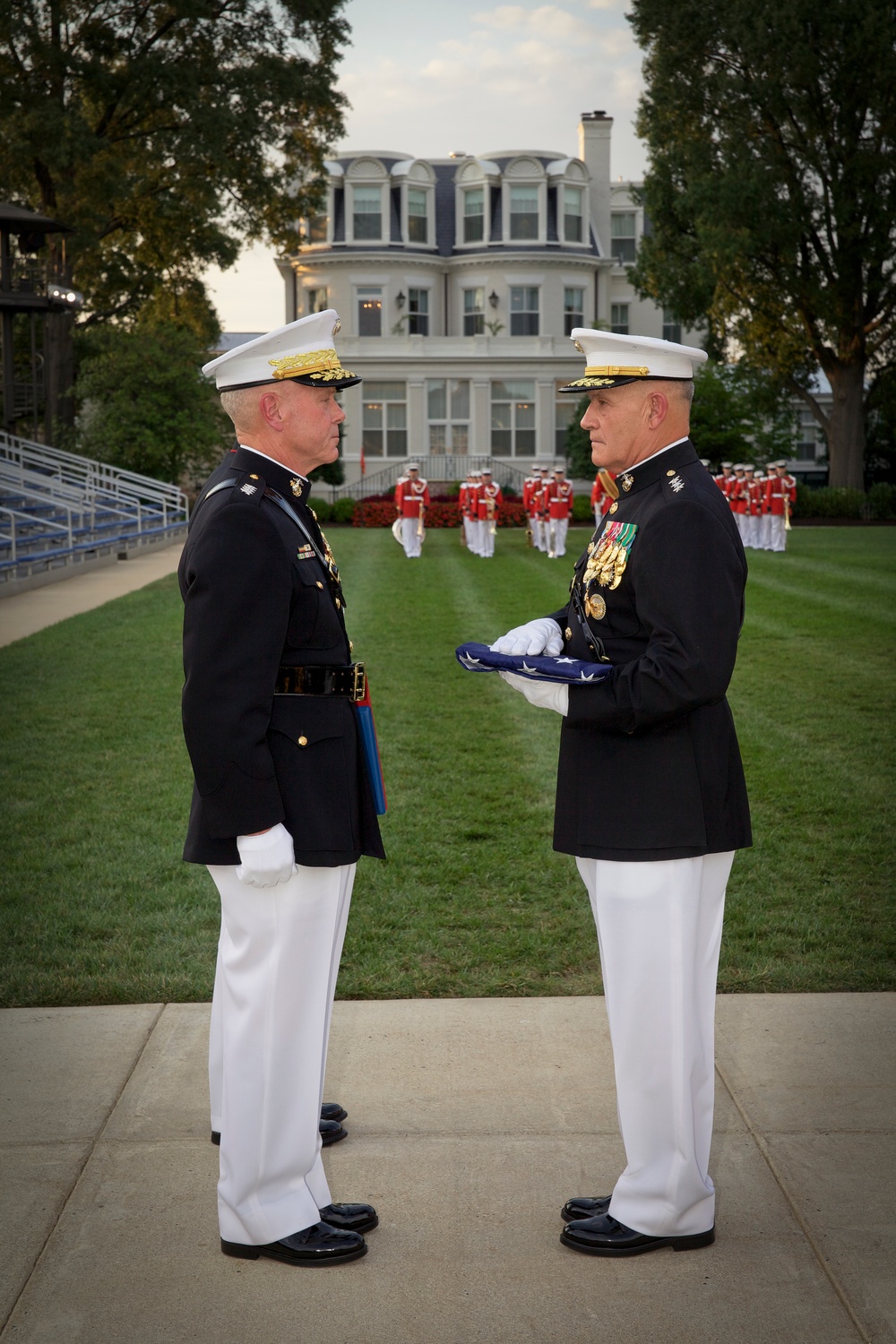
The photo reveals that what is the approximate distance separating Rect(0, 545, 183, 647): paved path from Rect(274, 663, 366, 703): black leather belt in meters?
11.9

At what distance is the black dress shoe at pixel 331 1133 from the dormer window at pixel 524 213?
4995 cm

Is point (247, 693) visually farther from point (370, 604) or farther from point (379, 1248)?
point (370, 604)

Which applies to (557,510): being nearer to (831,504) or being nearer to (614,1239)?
(831,504)

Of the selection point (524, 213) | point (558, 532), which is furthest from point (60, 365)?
point (524, 213)

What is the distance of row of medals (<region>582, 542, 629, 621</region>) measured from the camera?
9.91 ft

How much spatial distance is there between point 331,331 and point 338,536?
30871 millimetres

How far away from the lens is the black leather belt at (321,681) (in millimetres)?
2986

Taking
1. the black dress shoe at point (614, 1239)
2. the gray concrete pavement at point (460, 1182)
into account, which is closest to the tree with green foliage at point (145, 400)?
the gray concrete pavement at point (460, 1182)

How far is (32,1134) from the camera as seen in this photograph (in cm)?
362

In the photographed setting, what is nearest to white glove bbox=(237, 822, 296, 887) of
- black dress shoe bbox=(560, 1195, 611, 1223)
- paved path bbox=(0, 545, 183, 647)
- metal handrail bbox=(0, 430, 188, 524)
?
black dress shoe bbox=(560, 1195, 611, 1223)

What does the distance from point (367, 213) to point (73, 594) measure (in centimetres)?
3495

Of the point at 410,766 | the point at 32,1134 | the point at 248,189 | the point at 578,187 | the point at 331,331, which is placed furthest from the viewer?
the point at 578,187

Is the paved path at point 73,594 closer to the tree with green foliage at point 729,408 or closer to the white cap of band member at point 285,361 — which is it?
the white cap of band member at point 285,361

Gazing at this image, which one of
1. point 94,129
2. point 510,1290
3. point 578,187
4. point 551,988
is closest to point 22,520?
point 94,129
